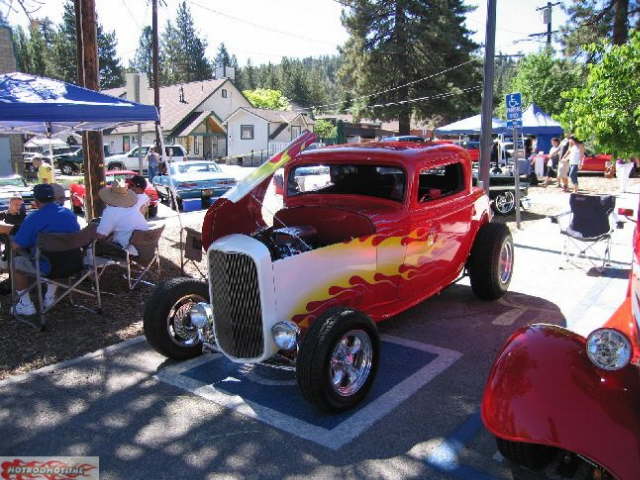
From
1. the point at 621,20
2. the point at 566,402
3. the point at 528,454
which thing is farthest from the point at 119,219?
the point at 621,20

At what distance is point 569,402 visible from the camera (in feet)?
8.02

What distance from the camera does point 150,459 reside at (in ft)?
10.5

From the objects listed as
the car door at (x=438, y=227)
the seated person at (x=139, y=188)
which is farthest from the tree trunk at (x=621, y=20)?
the seated person at (x=139, y=188)

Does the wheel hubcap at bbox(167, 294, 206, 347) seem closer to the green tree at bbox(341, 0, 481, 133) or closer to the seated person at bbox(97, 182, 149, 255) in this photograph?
the seated person at bbox(97, 182, 149, 255)

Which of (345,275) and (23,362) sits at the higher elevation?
(345,275)

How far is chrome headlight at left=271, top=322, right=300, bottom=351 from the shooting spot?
12.0ft

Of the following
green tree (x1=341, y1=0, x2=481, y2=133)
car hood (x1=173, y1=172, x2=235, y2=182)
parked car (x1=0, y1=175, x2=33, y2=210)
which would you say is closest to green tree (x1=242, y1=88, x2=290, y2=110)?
green tree (x1=341, y1=0, x2=481, y2=133)

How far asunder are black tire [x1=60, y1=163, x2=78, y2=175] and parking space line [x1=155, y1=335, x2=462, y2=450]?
100 ft

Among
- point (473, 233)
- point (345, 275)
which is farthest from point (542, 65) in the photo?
point (345, 275)

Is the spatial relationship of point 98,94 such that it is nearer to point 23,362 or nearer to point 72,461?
point 23,362

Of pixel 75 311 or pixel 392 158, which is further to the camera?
pixel 75 311

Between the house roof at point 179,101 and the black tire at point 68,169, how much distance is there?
9439 mm

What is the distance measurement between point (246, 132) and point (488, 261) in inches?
1678

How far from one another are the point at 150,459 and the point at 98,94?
198 inches
